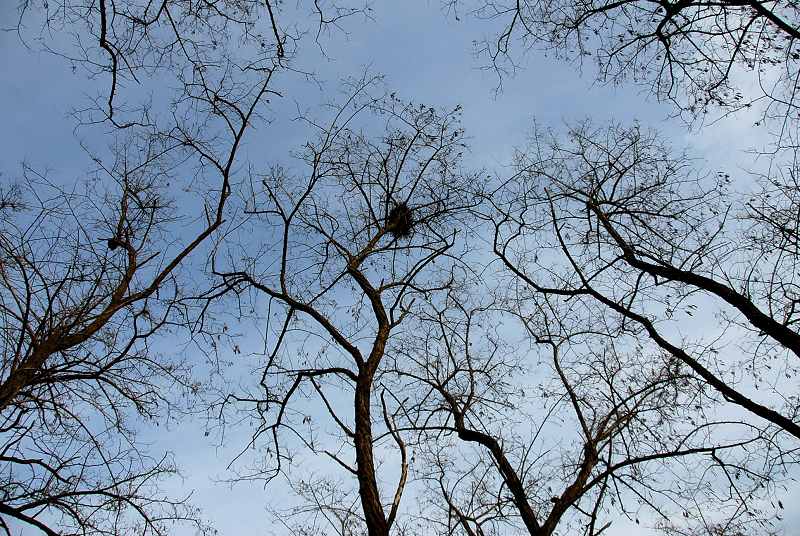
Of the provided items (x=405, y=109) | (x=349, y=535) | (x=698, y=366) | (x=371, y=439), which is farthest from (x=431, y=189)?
(x=349, y=535)

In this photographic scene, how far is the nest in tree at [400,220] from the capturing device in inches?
332

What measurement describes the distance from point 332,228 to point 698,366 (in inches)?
180

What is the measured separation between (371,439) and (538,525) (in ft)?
7.45

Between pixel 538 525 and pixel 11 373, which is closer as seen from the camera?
pixel 11 373

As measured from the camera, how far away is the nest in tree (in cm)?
842

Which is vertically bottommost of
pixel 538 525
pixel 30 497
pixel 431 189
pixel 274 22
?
pixel 30 497

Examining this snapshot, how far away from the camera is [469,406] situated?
822cm

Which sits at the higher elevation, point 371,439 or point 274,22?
point 274,22

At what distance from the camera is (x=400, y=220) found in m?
8.43

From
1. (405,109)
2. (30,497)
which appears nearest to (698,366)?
(405,109)

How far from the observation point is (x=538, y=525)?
7.17 metres

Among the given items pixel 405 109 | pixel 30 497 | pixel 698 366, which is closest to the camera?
pixel 698 366

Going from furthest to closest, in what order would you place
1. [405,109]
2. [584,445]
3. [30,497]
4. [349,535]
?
[349,535]
[405,109]
[584,445]
[30,497]

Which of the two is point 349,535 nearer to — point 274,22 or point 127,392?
point 127,392
